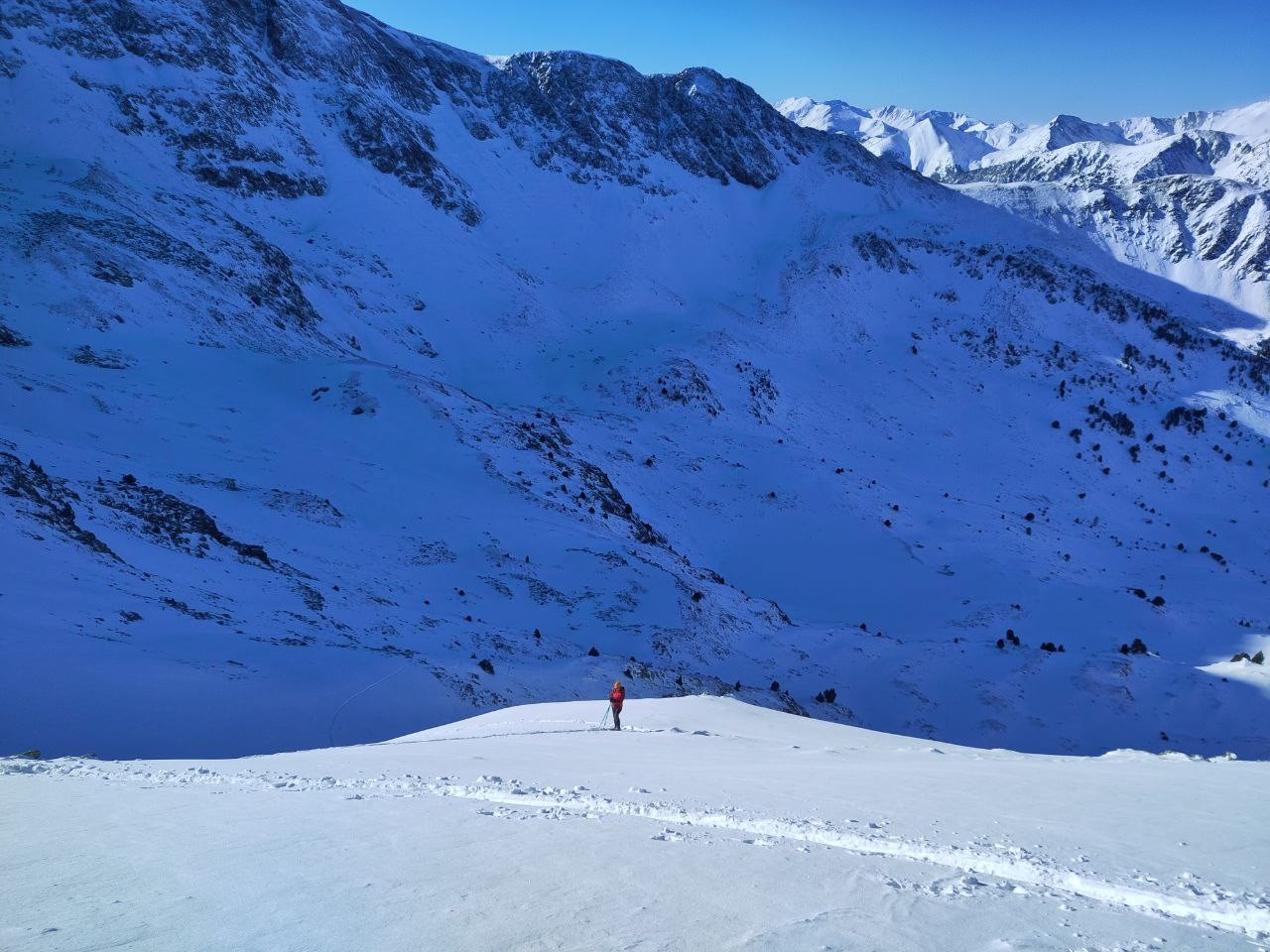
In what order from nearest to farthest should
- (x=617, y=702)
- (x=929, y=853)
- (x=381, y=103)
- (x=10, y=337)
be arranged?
(x=929, y=853)
(x=617, y=702)
(x=10, y=337)
(x=381, y=103)

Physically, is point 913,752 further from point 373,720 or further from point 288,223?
point 288,223

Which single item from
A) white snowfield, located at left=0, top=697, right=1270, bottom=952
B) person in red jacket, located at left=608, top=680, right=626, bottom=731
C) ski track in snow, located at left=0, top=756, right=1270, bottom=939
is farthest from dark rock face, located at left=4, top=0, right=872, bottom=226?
white snowfield, located at left=0, top=697, right=1270, bottom=952

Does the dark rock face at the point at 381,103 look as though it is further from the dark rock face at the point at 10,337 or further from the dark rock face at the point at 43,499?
the dark rock face at the point at 43,499

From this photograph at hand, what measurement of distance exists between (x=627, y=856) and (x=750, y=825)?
201cm

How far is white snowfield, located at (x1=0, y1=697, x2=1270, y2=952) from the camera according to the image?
5.62 m

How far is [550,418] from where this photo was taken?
55812 millimetres

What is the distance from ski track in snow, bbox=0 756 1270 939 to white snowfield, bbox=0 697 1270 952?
0.13 feet

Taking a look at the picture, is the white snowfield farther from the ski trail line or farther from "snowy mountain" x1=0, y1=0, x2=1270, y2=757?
"snowy mountain" x1=0, y1=0, x2=1270, y2=757

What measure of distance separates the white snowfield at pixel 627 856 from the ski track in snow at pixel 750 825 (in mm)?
39

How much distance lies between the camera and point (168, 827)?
8086 millimetres

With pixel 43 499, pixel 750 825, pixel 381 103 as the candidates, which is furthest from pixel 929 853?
pixel 381 103

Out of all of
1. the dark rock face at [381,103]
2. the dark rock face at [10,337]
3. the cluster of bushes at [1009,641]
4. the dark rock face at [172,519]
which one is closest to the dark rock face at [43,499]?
the dark rock face at [172,519]

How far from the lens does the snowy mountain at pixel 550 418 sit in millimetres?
25453

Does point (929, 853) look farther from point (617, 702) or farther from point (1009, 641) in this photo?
point (1009, 641)
